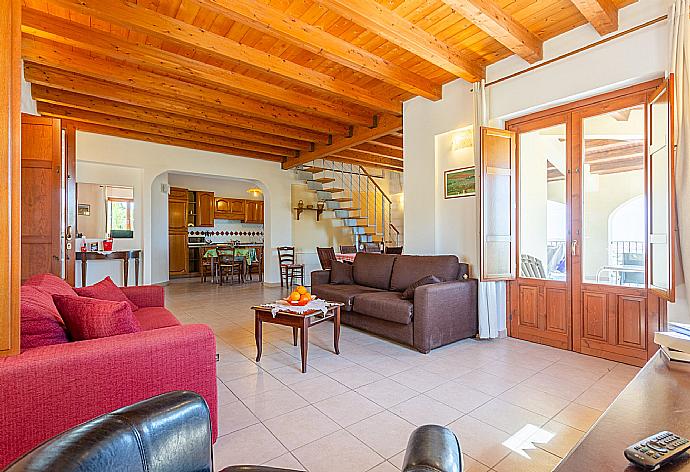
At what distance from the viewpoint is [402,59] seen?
4.24 meters

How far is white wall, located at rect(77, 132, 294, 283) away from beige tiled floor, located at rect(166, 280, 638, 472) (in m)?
4.61

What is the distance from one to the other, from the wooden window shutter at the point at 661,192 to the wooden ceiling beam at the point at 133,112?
582 cm

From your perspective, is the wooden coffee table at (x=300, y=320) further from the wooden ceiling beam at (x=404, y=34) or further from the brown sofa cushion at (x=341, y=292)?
the wooden ceiling beam at (x=404, y=34)

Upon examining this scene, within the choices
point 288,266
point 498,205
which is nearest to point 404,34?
point 498,205

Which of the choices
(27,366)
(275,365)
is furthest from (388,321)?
(27,366)

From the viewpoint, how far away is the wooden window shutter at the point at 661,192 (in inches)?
106

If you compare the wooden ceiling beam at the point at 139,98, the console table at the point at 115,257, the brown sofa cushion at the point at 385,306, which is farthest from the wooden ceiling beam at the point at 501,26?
the console table at the point at 115,257

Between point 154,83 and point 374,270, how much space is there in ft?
12.1

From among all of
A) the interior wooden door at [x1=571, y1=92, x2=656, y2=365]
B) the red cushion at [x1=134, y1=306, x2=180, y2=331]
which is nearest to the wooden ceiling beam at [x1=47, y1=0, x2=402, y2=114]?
the red cushion at [x1=134, y1=306, x2=180, y2=331]

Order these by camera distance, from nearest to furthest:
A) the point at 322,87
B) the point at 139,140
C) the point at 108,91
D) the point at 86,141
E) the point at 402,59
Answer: the point at 402,59
the point at 322,87
the point at 108,91
the point at 86,141
the point at 139,140

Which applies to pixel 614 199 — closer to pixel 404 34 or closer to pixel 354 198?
pixel 404 34

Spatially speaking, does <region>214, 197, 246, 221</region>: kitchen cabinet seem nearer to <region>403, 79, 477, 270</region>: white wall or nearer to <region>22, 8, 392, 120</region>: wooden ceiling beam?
<region>22, 8, 392, 120</region>: wooden ceiling beam

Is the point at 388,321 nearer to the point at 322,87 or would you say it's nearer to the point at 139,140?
the point at 322,87

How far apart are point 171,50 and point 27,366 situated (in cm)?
358
